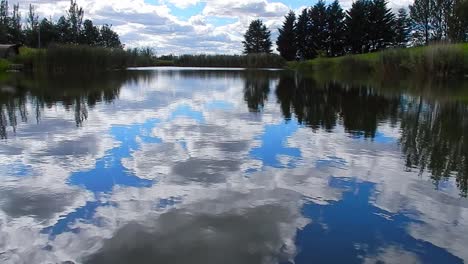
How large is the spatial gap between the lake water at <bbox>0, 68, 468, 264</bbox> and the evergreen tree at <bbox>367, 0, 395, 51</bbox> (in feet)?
176

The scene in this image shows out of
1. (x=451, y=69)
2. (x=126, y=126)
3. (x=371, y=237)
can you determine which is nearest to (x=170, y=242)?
(x=371, y=237)

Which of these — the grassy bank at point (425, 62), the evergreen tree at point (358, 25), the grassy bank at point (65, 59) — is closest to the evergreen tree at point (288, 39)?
the evergreen tree at point (358, 25)

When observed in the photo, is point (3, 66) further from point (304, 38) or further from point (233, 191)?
point (304, 38)

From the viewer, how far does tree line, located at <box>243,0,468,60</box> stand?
53.0 metres

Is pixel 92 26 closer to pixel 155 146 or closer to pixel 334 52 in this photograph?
pixel 334 52

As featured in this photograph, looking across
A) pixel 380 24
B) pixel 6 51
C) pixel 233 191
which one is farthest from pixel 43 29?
pixel 233 191

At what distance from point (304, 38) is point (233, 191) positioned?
67915mm

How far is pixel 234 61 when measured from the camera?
248 feet

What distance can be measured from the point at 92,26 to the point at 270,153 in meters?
80.6

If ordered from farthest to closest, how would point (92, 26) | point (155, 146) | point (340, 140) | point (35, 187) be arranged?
1. point (92, 26)
2. point (340, 140)
3. point (155, 146)
4. point (35, 187)

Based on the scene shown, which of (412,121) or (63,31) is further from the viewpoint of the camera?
(63,31)

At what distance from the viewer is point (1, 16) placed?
6450cm

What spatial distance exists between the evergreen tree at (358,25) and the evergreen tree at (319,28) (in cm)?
538

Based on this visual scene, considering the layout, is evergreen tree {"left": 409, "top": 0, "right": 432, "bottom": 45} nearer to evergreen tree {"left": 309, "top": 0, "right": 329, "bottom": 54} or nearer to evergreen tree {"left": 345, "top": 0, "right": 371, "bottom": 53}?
evergreen tree {"left": 345, "top": 0, "right": 371, "bottom": 53}
